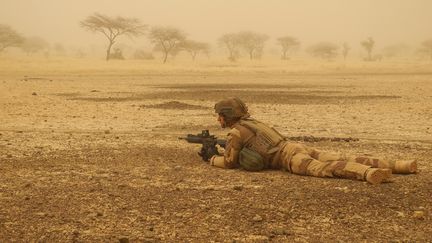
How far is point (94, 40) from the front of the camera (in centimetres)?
19450

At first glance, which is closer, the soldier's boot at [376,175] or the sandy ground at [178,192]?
the sandy ground at [178,192]

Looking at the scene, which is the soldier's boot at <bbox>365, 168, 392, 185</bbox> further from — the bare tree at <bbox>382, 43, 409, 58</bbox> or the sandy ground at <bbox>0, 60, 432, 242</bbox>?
the bare tree at <bbox>382, 43, 409, 58</bbox>

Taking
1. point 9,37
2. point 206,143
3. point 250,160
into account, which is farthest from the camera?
point 9,37

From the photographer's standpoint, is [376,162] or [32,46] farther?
[32,46]

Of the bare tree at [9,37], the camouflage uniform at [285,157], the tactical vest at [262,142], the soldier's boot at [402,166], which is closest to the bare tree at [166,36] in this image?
the bare tree at [9,37]

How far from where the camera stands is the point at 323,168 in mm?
6570

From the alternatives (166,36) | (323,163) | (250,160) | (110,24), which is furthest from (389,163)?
(166,36)

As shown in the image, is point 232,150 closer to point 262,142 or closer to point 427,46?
point 262,142

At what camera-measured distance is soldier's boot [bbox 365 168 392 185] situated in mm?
6164

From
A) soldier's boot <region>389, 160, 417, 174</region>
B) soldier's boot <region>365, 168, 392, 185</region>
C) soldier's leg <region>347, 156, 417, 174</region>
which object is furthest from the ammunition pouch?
soldier's boot <region>389, 160, 417, 174</region>

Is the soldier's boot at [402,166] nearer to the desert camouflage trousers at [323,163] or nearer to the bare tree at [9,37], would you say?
the desert camouflage trousers at [323,163]

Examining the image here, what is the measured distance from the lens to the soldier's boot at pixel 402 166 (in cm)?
675

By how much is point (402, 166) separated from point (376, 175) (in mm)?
750

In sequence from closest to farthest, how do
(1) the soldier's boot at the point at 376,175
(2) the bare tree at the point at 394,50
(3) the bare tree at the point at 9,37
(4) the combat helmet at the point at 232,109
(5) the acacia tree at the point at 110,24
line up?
(1) the soldier's boot at the point at 376,175
(4) the combat helmet at the point at 232,109
(5) the acacia tree at the point at 110,24
(3) the bare tree at the point at 9,37
(2) the bare tree at the point at 394,50
